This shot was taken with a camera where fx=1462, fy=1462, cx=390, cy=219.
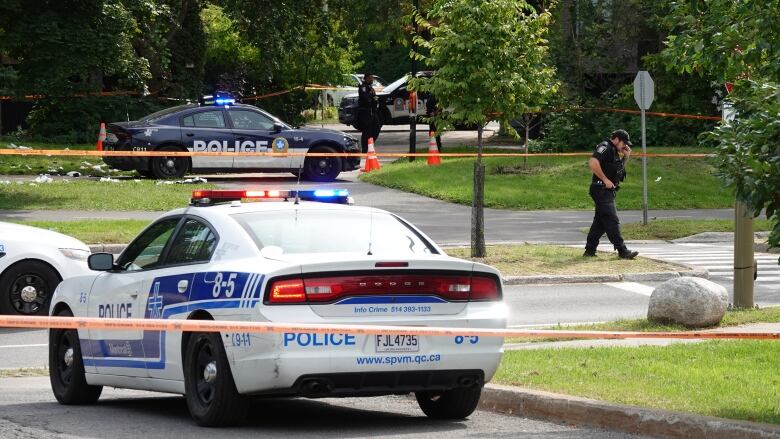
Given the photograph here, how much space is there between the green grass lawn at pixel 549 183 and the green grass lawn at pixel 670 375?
16195 millimetres

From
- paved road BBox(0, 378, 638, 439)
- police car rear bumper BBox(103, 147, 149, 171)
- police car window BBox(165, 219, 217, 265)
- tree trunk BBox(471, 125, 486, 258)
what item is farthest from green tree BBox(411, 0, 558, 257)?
police car window BBox(165, 219, 217, 265)

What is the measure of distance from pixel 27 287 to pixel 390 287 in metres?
6.56

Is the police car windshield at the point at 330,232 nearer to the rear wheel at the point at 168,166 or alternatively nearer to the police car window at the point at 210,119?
the rear wheel at the point at 168,166

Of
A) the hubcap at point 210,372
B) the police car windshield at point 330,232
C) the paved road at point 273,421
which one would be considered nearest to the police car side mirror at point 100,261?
the paved road at point 273,421

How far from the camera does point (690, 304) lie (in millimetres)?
13461

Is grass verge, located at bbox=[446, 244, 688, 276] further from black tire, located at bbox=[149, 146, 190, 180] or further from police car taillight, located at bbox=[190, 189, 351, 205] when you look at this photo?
black tire, located at bbox=[149, 146, 190, 180]

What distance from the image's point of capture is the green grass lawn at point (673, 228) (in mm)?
23953

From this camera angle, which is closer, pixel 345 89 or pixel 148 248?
pixel 148 248

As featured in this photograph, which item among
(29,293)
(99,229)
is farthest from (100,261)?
(99,229)

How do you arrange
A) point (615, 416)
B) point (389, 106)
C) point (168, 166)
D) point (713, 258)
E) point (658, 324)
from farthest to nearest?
point (389, 106) < point (168, 166) < point (713, 258) < point (658, 324) < point (615, 416)

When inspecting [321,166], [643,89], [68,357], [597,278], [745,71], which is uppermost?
[745,71]

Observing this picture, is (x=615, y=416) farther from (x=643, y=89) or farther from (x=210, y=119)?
(x=210, y=119)

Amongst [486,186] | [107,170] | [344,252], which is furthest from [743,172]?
[107,170]

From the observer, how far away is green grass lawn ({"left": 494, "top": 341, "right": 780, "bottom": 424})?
917 cm
